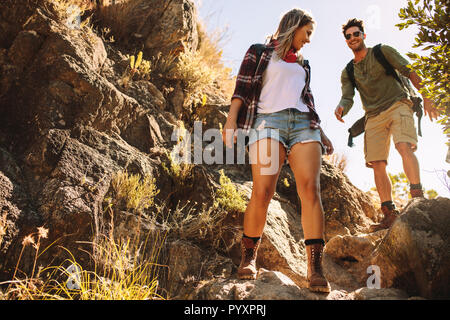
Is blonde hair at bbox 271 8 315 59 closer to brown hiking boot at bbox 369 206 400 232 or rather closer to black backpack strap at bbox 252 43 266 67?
black backpack strap at bbox 252 43 266 67

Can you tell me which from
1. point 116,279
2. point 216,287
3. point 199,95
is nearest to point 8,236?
point 116,279

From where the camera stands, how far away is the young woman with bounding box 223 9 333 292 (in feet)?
8.84

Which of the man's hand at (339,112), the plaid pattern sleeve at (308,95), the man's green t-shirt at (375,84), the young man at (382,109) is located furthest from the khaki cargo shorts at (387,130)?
the plaid pattern sleeve at (308,95)

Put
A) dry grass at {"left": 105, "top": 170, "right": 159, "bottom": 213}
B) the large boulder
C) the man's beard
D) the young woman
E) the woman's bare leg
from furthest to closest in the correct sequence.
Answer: the man's beard, dry grass at {"left": 105, "top": 170, "right": 159, "bottom": 213}, the woman's bare leg, the young woman, the large boulder

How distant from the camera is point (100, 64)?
16.1 ft

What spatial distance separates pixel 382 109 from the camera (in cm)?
448

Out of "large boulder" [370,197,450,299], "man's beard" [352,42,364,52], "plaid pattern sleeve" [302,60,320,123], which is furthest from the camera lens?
"man's beard" [352,42,364,52]

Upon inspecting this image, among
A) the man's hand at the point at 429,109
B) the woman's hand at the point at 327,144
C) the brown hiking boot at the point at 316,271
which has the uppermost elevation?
the man's hand at the point at 429,109

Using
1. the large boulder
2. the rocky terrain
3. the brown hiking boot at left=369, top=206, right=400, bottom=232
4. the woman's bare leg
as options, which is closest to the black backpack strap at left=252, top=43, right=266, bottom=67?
the woman's bare leg

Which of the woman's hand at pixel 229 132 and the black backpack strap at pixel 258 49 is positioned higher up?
the black backpack strap at pixel 258 49

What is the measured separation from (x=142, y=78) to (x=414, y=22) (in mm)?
3899

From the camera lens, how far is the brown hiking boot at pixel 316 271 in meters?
2.54

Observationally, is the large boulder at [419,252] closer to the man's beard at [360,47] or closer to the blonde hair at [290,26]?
the blonde hair at [290,26]

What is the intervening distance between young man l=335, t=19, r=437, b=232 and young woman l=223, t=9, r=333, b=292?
153 cm
